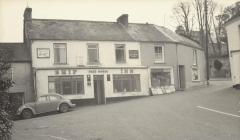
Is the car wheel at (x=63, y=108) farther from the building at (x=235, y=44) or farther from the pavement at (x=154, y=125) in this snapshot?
the building at (x=235, y=44)

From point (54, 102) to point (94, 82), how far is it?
765 centimetres

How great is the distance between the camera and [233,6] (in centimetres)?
6531

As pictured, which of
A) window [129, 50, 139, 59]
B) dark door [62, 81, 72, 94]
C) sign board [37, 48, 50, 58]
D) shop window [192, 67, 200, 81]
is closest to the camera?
sign board [37, 48, 50, 58]

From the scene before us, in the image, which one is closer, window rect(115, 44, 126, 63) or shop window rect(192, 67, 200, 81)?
window rect(115, 44, 126, 63)

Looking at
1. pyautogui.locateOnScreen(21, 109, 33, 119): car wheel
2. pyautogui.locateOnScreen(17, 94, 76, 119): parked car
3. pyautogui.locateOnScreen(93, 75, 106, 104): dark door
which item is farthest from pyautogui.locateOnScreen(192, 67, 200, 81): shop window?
pyautogui.locateOnScreen(21, 109, 33, 119): car wheel

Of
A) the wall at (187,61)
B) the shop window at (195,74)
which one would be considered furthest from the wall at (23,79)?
the shop window at (195,74)

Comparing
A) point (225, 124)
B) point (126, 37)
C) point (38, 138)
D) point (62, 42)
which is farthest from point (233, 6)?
point (38, 138)

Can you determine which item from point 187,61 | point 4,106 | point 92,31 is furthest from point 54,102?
point 187,61

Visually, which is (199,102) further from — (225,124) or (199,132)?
(199,132)

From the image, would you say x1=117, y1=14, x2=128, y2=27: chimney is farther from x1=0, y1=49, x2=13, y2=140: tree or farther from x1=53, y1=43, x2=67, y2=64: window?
x1=0, y1=49, x2=13, y2=140: tree

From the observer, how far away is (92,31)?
3669 centimetres

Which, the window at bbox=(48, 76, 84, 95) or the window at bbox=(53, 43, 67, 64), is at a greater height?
the window at bbox=(53, 43, 67, 64)

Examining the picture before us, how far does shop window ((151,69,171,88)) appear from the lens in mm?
37438

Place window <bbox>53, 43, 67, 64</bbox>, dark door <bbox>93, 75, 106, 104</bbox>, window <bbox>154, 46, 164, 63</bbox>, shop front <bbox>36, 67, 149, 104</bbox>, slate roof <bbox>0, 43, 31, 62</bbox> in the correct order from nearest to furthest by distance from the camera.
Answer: shop front <bbox>36, 67, 149, 104</bbox> → slate roof <bbox>0, 43, 31, 62</bbox> → window <bbox>53, 43, 67, 64</bbox> → dark door <bbox>93, 75, 106, 104</bbox> → window <bbox>154, 46, 164, 63</bbox>
